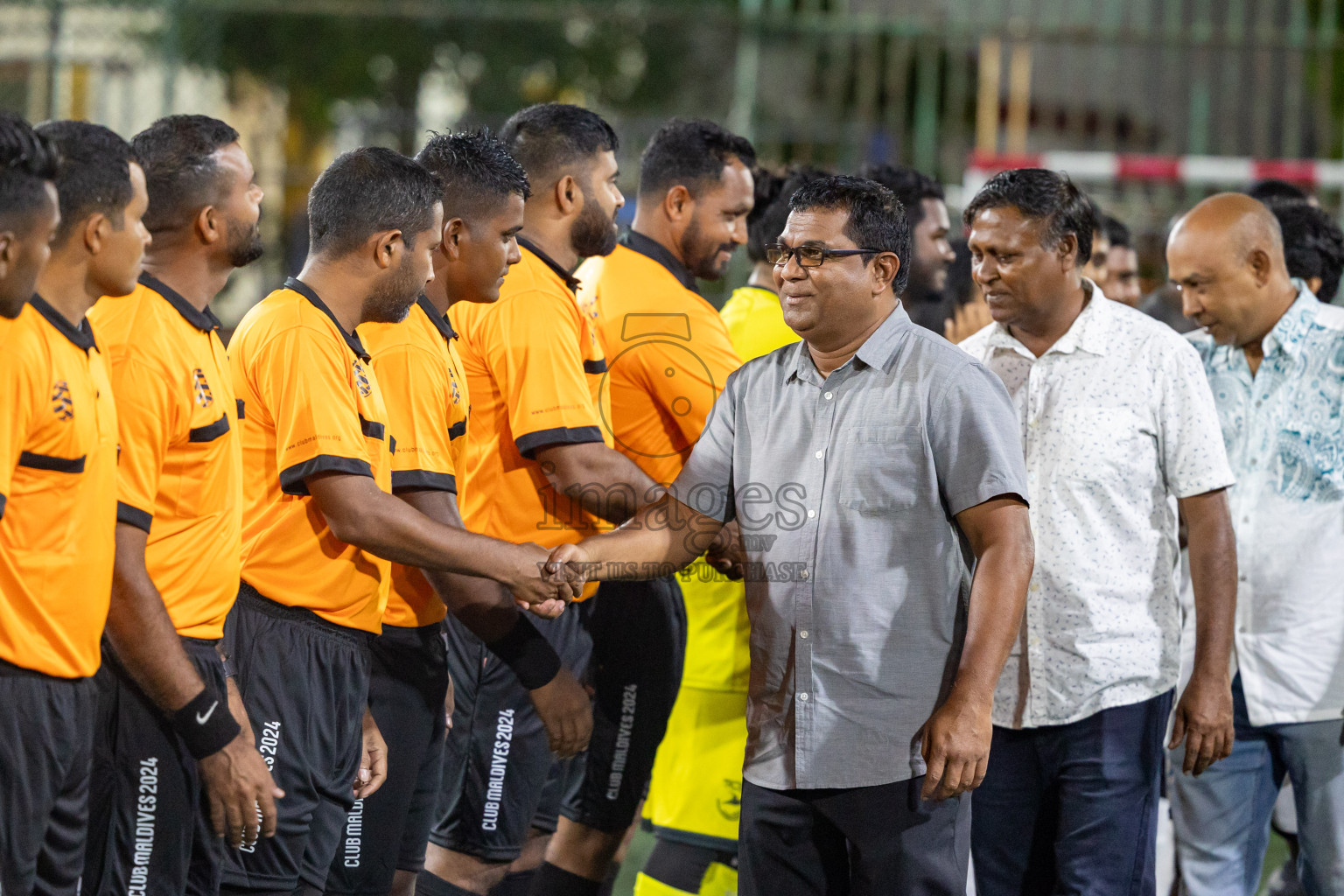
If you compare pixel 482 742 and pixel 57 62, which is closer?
pixel 482 742

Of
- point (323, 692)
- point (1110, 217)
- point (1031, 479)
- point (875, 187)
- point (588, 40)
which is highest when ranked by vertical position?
point (588, 40)

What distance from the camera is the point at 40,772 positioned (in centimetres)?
243

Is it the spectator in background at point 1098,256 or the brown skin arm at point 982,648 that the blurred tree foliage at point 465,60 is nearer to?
the spectator in background at point 1098,256

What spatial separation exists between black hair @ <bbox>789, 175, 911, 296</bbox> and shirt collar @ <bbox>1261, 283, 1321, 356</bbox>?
1500 millimetres

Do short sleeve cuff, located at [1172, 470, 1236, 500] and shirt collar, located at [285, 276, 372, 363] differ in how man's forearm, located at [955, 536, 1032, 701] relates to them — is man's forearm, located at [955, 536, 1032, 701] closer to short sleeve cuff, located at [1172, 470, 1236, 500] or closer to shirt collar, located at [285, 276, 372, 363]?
short sleeve cuff, located at [1172, 470, 1236, 500]

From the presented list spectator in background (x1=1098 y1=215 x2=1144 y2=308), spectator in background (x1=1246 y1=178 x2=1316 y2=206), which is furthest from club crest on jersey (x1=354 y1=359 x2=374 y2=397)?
spectator in background (x1=1246 y1=178 x2=1316 y2=206)

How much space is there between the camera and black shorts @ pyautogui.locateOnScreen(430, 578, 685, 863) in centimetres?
381

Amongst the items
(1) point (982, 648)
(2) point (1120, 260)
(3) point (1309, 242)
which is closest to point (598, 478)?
(1) point (982, 648)

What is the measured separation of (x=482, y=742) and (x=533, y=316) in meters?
1.18

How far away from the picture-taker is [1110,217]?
21.0 ft

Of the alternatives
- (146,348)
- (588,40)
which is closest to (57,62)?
(588,40)

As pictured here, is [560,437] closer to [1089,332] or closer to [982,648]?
[982,648]

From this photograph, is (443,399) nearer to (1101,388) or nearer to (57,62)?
(1101,388)

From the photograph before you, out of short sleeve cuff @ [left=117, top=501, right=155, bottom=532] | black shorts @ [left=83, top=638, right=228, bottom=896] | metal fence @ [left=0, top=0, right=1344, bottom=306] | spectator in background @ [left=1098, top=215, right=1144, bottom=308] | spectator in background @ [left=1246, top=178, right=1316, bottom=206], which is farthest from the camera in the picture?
metal fence @ [left=0, top=0, right=1344, bottom=306]
